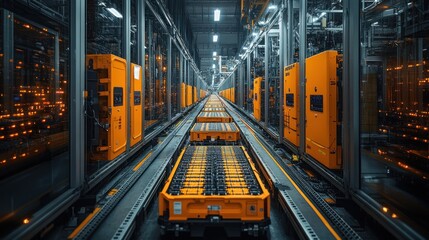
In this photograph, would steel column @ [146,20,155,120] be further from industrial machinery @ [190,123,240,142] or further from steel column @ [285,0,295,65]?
steel column @ [285,0,295,65]

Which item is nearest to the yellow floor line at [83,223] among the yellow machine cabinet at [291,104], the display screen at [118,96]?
the display screen at [118,96]

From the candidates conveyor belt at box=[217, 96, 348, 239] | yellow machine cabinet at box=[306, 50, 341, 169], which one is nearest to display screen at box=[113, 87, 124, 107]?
conveyor belt at box=[217, 96, 348, 239]

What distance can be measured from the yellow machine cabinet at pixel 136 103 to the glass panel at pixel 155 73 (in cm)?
172

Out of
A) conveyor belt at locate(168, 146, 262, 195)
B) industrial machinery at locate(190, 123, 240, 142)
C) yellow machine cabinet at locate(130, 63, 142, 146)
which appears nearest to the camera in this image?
conveyor belt at locate(168, 146, 262, 195)

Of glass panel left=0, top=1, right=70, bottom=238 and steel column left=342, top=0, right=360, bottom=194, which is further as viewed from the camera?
glass panel left=0, top=1, right=70, bottom=238

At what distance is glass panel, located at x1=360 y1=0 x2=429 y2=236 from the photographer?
5039 millimetres

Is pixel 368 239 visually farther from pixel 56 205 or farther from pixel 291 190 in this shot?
pixel 56 205

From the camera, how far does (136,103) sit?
685 cm

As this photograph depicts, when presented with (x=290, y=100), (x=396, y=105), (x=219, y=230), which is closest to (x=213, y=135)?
(x=290, y=100)

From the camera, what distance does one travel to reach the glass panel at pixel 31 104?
589 centimetres

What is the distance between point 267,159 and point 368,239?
3.55 meters

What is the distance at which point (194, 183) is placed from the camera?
3994 mm

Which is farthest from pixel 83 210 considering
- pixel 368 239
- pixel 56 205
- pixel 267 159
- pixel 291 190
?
pixel 267 159

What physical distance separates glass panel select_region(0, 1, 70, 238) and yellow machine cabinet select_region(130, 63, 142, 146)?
1.18 meters
